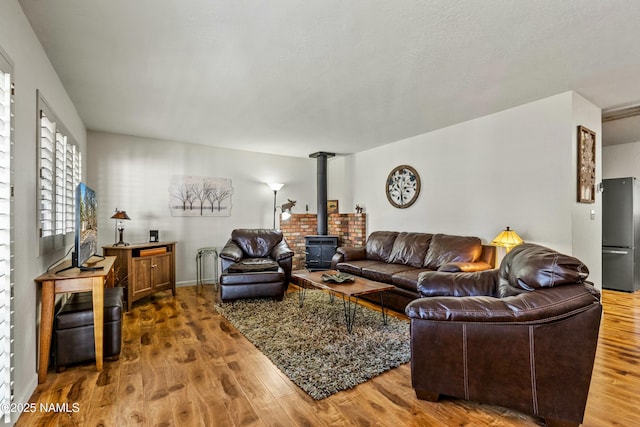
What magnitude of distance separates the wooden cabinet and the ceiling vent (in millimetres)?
5858

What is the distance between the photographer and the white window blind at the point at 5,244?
4.93 feet


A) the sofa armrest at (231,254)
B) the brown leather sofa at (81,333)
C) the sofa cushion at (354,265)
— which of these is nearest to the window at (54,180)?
the brown leather sofa at (81,333)

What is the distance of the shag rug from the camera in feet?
6.90

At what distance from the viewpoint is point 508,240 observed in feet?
10.6

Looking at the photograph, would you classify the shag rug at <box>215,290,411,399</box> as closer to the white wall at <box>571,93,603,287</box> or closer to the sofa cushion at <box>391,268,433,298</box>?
the sofa cushion at <box>391,268,433,298</box>

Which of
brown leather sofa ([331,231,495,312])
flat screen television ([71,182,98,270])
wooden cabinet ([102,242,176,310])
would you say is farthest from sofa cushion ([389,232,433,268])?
flat screen television ([71,182,98,270])

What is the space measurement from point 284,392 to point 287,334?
0.88 meters

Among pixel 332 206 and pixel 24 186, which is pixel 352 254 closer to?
pixel 332 206

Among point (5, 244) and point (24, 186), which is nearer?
point (5, 244)

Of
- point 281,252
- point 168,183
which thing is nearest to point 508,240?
point 281,252

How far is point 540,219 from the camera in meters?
3.25

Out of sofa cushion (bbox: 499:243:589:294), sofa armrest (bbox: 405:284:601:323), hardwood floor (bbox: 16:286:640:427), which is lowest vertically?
hardwood floor (bbox: 16:286:640:427)

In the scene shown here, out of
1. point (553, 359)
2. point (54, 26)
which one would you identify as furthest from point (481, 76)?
point (54, 26)

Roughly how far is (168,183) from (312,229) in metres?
2.86
